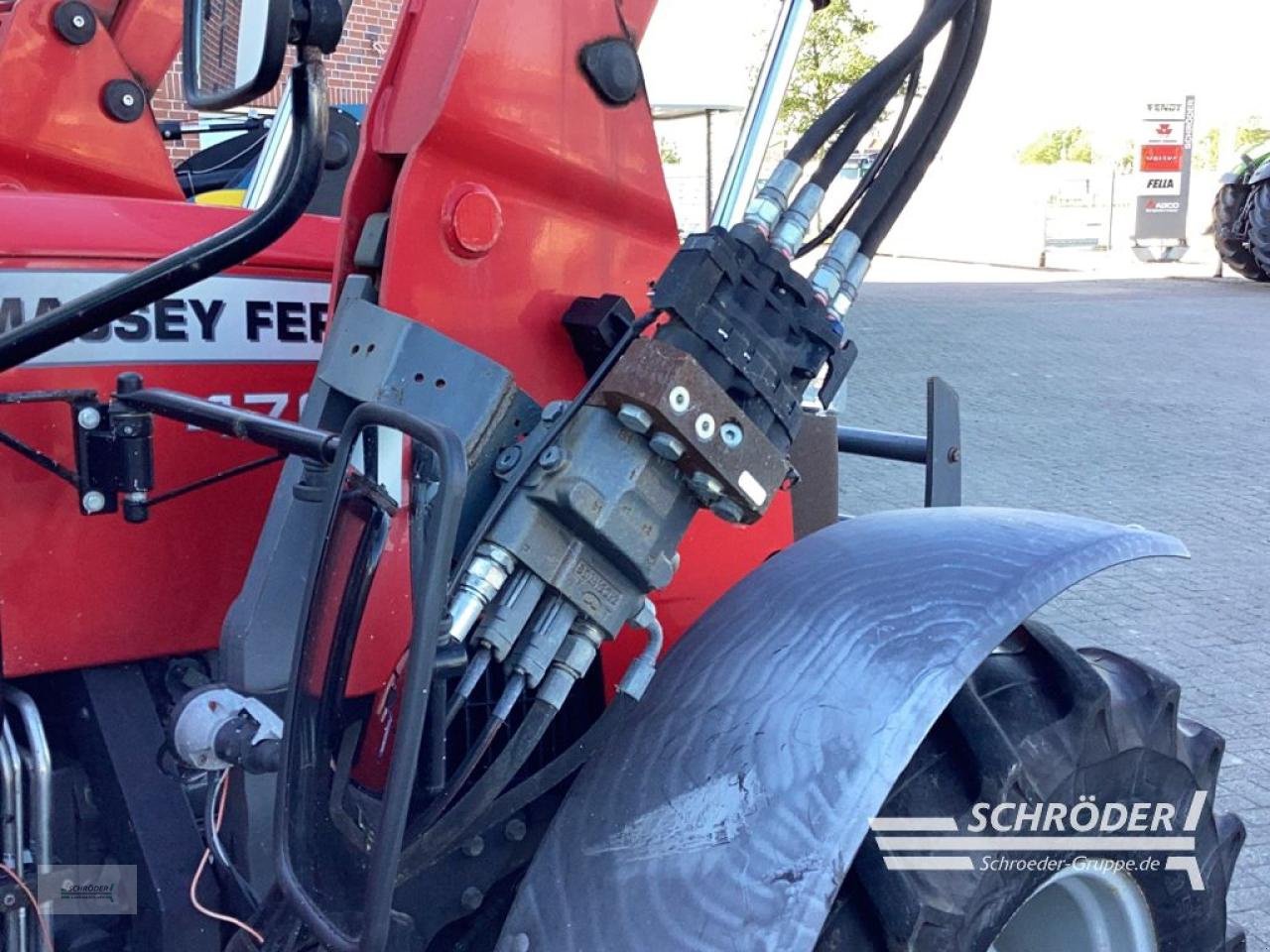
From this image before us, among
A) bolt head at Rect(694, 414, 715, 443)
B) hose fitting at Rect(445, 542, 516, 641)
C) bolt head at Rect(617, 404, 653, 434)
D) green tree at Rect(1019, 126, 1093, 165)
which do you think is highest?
bolt head at Rect(617, 404, 653, 434)

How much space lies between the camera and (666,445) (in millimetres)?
1554

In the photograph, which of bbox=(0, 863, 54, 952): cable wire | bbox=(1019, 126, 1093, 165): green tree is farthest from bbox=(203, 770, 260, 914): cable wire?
bbox=(1019, 126, 1093, 165): green tree

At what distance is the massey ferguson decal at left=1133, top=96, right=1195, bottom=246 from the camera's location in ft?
69.9

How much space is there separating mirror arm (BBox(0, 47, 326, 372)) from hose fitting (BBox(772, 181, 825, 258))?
0.58m

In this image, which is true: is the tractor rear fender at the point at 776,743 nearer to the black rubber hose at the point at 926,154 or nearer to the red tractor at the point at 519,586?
the red tractor at the point at 519,586

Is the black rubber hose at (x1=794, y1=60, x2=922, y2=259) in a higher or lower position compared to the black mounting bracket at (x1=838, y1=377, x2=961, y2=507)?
higher

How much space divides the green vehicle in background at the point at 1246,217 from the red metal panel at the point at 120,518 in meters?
16.8

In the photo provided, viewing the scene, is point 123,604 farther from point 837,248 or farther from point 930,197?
point 930,197

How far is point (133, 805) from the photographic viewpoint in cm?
193

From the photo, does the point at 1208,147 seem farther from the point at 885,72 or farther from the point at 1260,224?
the point at 885,72

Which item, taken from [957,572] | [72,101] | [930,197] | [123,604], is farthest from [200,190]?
[930,197]

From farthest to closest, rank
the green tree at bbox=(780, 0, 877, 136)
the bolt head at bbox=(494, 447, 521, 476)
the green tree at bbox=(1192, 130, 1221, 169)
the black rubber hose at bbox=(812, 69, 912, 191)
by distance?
1. the green tree at bbox=(1192, 130, 1221, 169)
2. the green tree at bbox=(780, 0, 877, 136)
3. the black rubber hose at bbox=(812, 69, 912, 191)
4. the bolt head at bbox=(494, 447, 521, 476)

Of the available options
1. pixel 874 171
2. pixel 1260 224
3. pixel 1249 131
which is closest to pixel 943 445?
pixel 874 171

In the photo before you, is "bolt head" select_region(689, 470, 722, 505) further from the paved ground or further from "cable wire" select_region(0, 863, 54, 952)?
the paved ground
